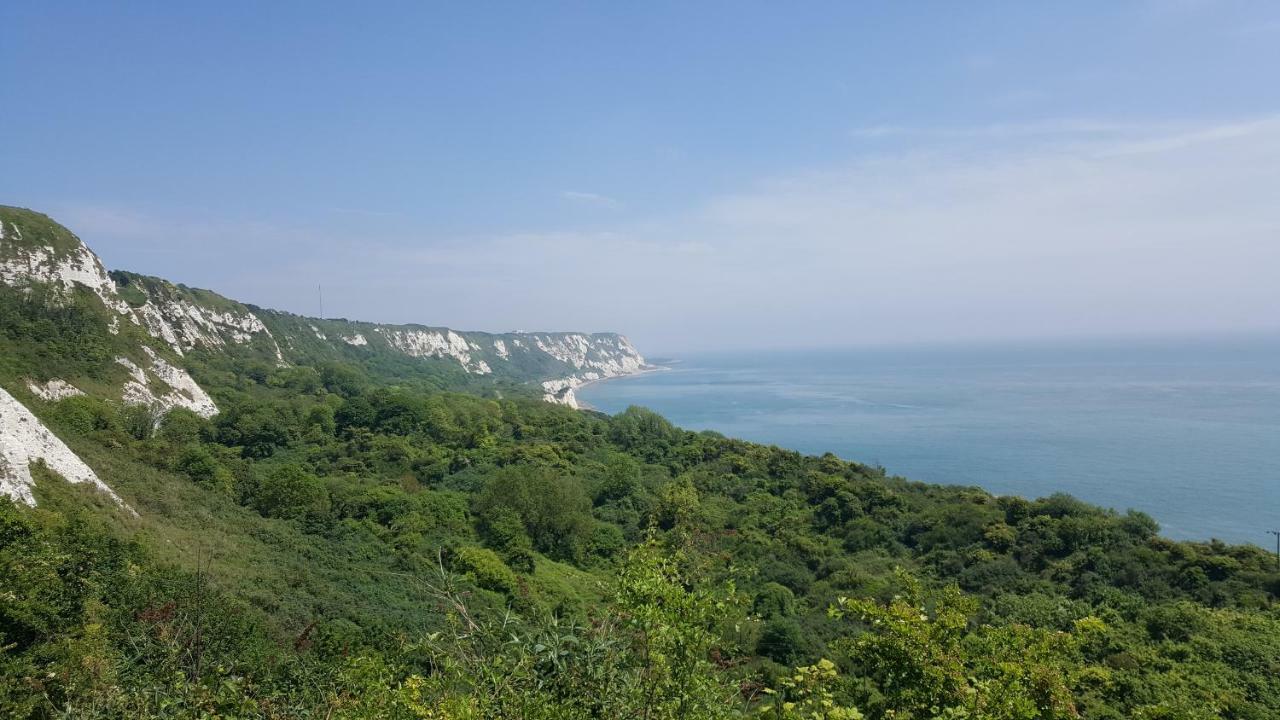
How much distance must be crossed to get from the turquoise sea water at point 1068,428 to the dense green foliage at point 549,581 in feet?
88.8

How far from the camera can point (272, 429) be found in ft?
162

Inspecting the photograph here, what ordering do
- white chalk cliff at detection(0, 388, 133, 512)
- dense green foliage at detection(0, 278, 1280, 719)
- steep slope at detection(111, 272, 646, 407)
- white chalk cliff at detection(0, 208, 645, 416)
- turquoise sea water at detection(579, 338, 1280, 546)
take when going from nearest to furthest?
dense green foliage at detection(0, 278, 1280, 719) → white chalk cliff at detection(0, 388, 133, 512) → white chalk cliff at detection(0, 208, 645, 416) → turquoise sea water at detection(579, 338, 1280, 546) → steep slope at detection(111, 272, 646, 407)

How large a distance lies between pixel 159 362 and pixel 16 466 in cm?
3410

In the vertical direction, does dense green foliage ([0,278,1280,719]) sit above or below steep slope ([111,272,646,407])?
below

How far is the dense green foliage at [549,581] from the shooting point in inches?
207

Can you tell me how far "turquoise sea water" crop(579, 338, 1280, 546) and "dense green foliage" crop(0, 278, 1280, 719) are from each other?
27054 millimetres

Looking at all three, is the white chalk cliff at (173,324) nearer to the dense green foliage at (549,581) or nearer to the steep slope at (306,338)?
the steep slope at (306,338)

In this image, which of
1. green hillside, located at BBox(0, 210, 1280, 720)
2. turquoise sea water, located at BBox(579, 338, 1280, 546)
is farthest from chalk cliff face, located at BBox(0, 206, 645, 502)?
turquoise sea water, located at BBox(579, 338, 1280, 546)

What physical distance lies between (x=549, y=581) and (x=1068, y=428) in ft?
269

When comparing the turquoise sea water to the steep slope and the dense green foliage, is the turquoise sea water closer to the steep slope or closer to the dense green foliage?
the dense green foliage

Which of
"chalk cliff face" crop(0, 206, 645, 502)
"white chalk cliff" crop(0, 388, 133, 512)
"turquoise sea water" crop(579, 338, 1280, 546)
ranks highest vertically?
"chalk cliff face" crop(0, 206, 645, 502)

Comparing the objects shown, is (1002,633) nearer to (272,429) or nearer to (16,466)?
(16,466)

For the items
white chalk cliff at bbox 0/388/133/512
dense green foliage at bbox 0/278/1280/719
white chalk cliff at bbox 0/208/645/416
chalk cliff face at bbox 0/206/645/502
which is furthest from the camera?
white chalk cliff at bbox 0/208/645/416

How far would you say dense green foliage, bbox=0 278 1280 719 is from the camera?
17.2ft
